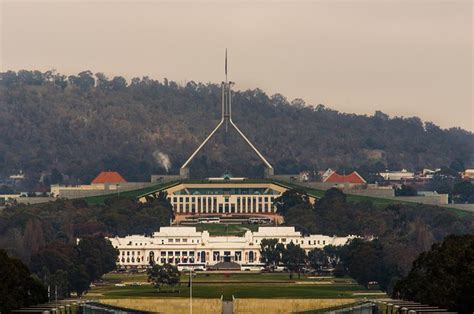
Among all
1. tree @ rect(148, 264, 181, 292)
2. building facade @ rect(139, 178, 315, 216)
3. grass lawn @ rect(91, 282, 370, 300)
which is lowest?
grass lawn @ rect(91, 282, 370, 300)

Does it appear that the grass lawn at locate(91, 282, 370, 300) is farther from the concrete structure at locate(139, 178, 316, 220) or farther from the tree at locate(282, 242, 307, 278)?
the concrete structure at locate(139, 178, 316, 220)

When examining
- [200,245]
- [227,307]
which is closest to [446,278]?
[227,307]

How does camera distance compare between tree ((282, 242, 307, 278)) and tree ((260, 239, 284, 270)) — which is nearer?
tree ((282, 242, 307, 278))

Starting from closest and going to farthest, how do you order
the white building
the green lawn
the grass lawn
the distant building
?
the grass lawn → the green lawn → the white building → the distant building

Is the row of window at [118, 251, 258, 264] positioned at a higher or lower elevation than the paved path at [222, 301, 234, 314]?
higher

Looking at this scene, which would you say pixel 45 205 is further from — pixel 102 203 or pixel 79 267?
pixel 79 267

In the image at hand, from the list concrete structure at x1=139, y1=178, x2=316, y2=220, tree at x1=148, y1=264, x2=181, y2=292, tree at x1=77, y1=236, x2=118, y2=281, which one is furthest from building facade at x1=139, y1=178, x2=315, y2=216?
tree at x1=148, y1=264, x2=181, y2=292

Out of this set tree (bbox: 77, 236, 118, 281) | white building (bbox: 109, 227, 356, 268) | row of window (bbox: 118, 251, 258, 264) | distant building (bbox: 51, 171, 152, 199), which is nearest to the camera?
tree (bbox: 77, 236, 118, 281)
